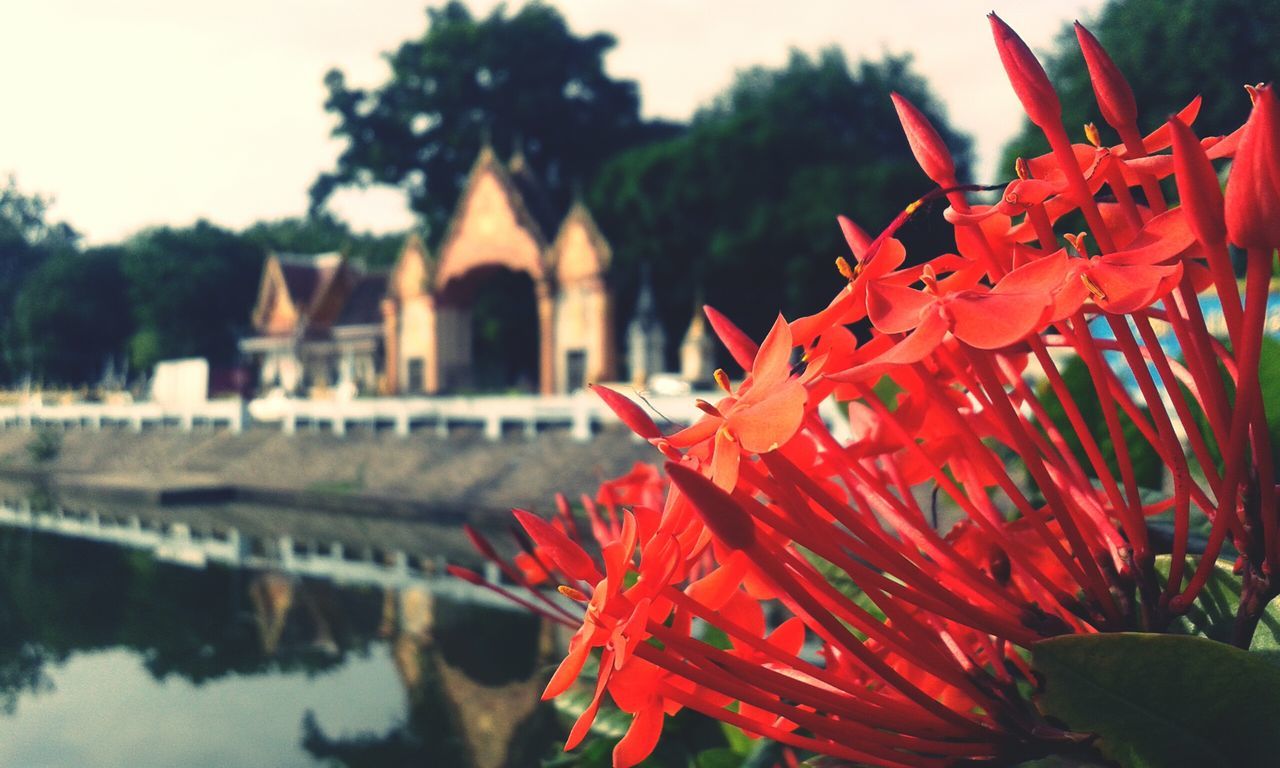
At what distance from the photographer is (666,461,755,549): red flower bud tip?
35 centimetres

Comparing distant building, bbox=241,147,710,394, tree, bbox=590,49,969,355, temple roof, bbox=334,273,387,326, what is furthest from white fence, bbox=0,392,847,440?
temple roof, bbox=334,273,387,326

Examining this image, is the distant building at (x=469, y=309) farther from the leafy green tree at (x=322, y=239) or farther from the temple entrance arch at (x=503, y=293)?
the leafy green tree at (x=322, y=239)

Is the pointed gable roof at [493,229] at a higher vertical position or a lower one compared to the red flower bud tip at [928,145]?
higher

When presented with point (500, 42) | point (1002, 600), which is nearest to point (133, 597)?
point (1002, 600)

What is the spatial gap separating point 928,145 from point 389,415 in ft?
54.6

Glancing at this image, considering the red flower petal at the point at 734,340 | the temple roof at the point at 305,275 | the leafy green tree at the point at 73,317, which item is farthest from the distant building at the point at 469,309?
the leafy green tree at the point at 73,317

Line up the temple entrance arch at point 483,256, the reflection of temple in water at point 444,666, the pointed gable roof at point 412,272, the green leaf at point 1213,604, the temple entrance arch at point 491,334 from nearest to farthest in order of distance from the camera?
the green leaf at point 1213,604, the reflection of temple in water at point 444,666, the temple entrance arch at point 483,256, the pointed gable roof at point 412,272, the temple entrance arch at point 491,334

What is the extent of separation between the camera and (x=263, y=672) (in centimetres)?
489

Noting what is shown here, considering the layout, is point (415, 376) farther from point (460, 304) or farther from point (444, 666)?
point (444, 666)

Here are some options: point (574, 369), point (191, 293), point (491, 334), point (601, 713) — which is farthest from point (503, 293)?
point (601, 713)

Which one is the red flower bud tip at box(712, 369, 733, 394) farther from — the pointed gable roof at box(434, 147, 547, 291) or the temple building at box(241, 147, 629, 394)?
the pointed gable roof at box(434, 147, 547, 291)

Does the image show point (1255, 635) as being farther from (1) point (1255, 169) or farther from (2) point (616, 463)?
(2) point (616, 463)

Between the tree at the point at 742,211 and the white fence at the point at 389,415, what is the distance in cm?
406

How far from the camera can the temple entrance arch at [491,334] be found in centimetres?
2081
